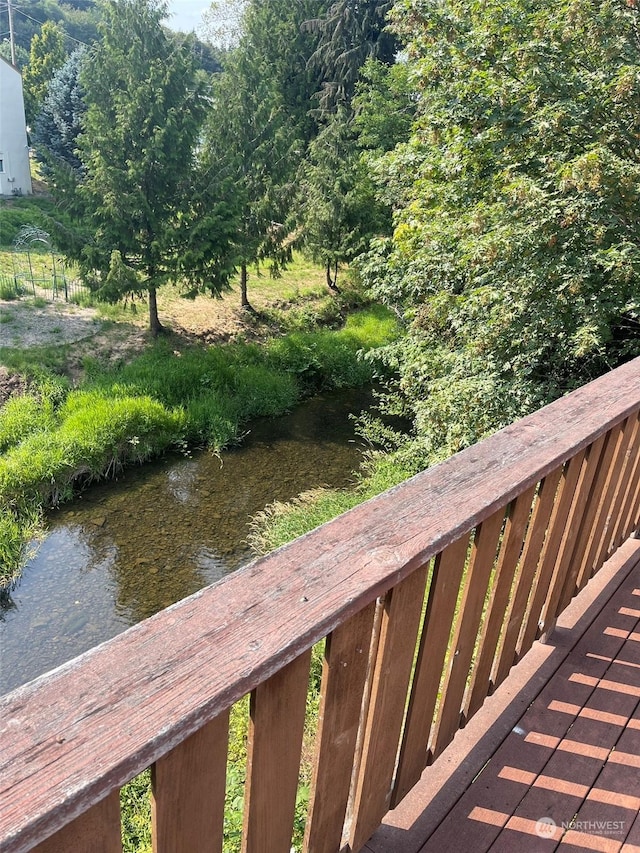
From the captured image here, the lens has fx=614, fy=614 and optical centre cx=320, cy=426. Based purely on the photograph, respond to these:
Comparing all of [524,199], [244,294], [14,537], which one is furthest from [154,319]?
[524,199]

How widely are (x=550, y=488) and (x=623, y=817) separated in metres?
0.81

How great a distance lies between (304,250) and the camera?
51.2ft

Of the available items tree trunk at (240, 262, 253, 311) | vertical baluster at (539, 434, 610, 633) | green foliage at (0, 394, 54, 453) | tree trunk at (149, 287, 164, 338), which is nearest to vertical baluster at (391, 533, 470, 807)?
vertical baluster at (539, 434, 610, 633)

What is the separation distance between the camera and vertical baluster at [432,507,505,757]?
1332mm

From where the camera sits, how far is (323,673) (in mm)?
1024

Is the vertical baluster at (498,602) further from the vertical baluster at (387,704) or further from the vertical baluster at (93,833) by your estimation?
the vertical baluster at (93,833)

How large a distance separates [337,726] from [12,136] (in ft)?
83.4

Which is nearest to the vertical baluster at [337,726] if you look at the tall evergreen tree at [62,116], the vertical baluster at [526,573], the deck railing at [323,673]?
the deck railing at [323,673]

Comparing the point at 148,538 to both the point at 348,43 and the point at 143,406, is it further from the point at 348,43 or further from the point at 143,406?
the point at 348,43

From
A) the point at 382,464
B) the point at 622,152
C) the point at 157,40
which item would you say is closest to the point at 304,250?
the point at 157,40

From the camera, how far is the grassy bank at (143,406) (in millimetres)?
8195

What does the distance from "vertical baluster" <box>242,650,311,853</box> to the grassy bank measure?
22.1 feet

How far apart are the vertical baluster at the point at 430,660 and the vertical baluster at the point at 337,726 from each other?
0.23m

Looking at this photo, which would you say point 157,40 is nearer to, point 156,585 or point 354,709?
point 156,585
